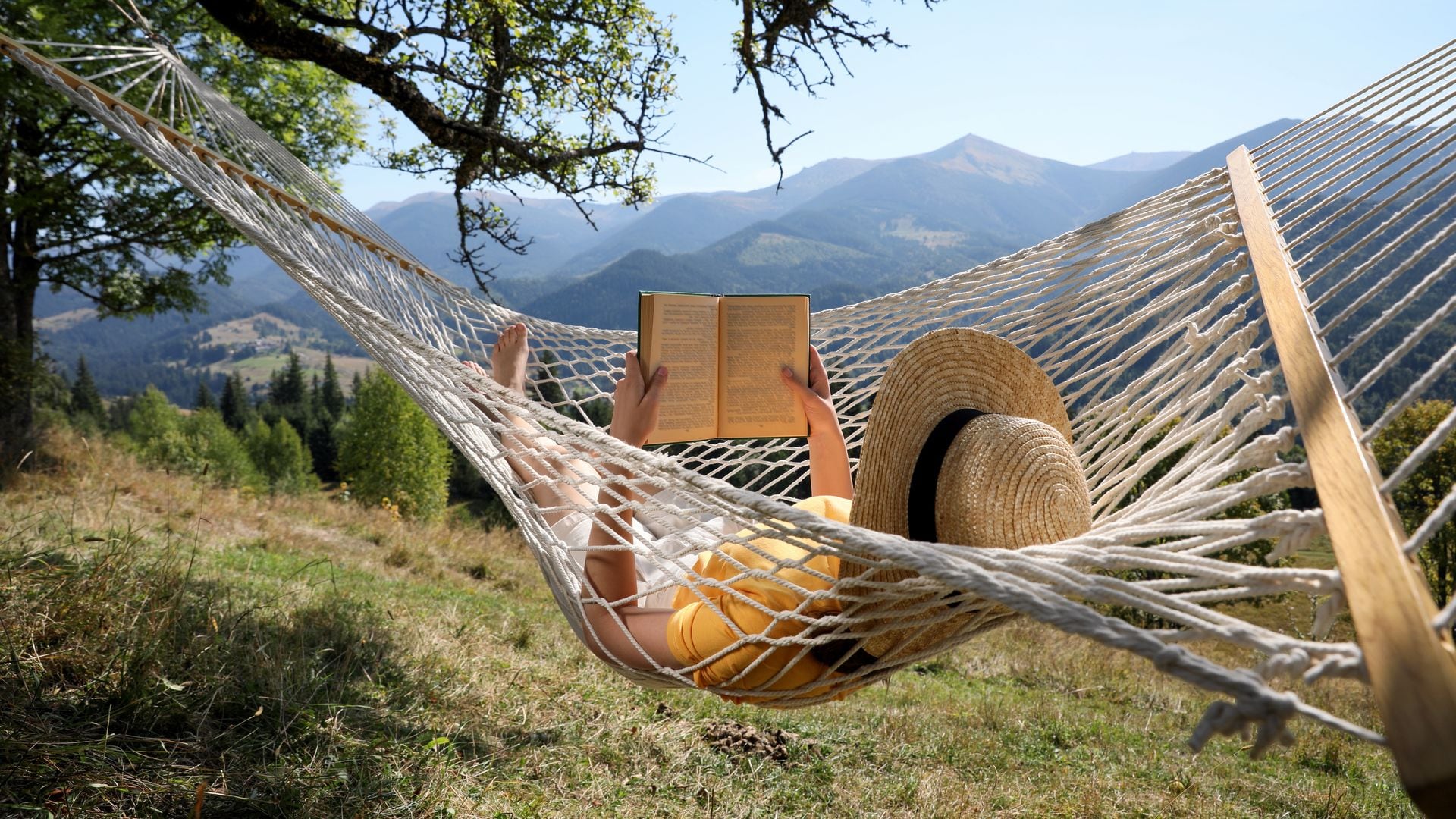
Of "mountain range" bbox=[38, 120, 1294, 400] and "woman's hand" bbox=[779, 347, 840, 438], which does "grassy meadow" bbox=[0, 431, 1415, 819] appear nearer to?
"woman's hand" bbox=[779, 347, 840, 438]

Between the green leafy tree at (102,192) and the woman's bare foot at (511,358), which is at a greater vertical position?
the green leafy tree at (102,192)

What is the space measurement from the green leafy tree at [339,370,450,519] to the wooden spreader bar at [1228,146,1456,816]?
22501mm

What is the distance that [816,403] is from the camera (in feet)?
5.17

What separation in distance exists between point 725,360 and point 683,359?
9 centimetres

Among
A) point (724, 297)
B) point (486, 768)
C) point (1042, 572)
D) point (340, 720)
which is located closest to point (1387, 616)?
point (1042, 572)

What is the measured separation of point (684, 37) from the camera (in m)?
5.44

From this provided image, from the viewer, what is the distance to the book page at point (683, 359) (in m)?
1.48

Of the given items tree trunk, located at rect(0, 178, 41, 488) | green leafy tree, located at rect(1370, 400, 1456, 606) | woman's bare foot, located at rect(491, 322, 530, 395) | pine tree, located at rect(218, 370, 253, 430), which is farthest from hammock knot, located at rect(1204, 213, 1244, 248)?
pine tree, located at rect(218, 370, 253, 430)

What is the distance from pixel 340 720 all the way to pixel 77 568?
674mm

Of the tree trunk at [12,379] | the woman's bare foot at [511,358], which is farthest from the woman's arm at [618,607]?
the tree trunk at [12,379]

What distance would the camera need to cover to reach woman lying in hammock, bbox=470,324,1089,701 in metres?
0.96

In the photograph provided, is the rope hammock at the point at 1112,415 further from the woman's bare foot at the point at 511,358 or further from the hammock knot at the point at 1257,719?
the woman's bare foot at the point at 511,358

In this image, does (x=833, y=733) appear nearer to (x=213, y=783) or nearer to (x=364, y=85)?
(x=213, y=783)

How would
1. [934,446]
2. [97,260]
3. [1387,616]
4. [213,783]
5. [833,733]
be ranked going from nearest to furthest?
[1387,616], [934,446], [213,783], [833,733], [97,260]
